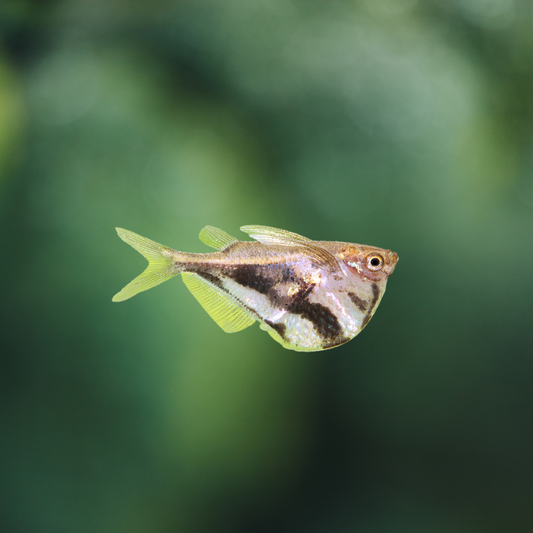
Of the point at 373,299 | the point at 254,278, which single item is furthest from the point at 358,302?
the point at 254,278

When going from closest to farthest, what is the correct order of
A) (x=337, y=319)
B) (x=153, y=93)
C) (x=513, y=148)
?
(x=337, y=319) < (x=153, y=93) < (x=513, y=148)

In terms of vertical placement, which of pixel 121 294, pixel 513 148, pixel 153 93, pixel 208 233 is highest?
pixel 513 148

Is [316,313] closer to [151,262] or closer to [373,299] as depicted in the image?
[373,299]

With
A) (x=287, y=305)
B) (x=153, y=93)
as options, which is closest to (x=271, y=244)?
(x=287, y=305)

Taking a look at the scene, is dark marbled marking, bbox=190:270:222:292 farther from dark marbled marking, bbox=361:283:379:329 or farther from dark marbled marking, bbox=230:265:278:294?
dark marbled marking, bbox=361:283:379:329

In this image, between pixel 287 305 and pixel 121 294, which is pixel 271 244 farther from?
pixel 121 294
